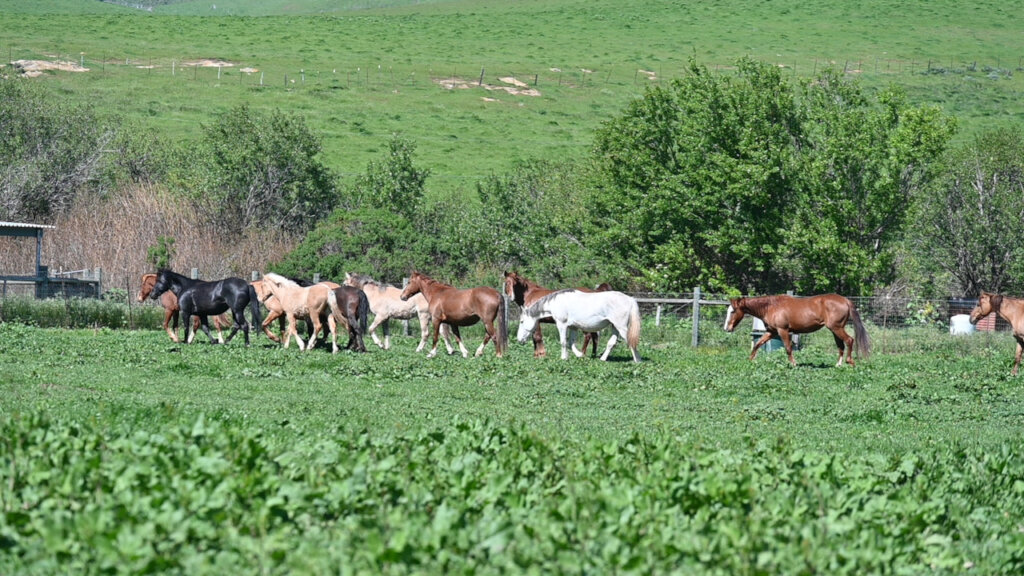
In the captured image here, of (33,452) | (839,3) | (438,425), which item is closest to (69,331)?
(438,425)

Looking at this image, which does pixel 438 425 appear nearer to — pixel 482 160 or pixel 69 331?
pixel 69 331

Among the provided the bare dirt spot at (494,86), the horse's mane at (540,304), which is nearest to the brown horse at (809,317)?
the horse's mane at (540,304)

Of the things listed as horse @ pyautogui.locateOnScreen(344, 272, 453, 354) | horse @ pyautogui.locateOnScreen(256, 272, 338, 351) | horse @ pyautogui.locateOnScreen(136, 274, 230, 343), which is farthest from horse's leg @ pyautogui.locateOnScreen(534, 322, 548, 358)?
horse @ pyautogui.locateOnScreen(136, 274, 230, 343)

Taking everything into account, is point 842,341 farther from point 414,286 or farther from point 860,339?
point 414,286

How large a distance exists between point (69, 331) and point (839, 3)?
12572cm

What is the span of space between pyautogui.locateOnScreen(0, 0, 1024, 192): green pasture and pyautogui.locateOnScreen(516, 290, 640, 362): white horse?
1805 inches

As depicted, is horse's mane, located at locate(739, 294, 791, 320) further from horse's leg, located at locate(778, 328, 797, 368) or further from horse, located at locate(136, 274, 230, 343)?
horse, located at locate(136, 274, 230, 343)

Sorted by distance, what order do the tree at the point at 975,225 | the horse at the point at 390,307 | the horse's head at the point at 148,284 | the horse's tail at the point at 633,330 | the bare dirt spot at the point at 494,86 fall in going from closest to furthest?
the horse's tail at the point at 633,330, the horse at the point at 390,307, the horse's head at the point at 148,284, the tree at the point at 975,225, the bare dirt spot at the point at 494,86

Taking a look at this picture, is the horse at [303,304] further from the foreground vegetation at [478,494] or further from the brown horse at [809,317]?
the foreground vegetation at [478,494]

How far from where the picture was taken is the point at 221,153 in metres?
54.8

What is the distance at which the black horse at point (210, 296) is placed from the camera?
79.2ft

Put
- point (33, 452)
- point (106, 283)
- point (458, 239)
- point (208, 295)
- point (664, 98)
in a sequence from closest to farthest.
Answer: point (33, 452) → point (208, 295) → point (106, 283) → point (664, 98) → point (458, 239)

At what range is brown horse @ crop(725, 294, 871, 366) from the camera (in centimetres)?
2383

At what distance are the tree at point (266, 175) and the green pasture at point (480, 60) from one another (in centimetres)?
1394
